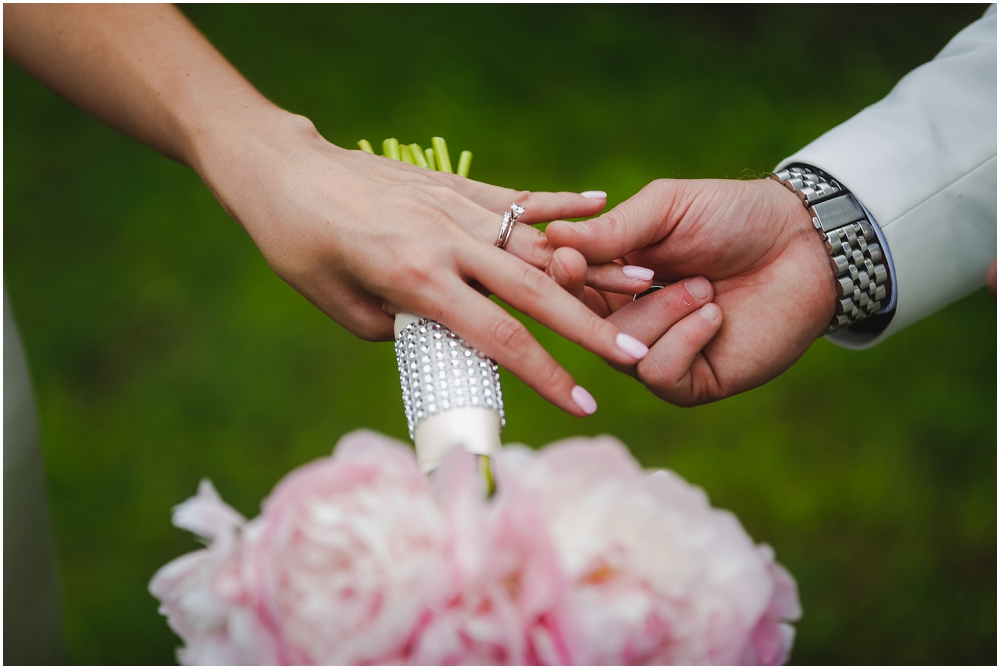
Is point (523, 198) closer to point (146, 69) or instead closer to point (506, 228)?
point (506, 228)

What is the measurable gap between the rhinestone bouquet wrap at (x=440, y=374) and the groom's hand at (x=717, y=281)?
20cm

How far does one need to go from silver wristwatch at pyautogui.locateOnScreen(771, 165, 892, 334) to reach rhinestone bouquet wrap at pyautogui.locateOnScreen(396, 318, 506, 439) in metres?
0.60

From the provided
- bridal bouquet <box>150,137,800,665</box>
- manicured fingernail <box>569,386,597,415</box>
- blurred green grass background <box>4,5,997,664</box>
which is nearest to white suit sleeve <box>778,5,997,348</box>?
manicured fingernail <box>569,386,597,415</box>

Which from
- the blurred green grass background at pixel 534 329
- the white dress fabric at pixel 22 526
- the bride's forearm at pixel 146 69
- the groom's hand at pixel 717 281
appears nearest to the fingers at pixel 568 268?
the groom's hand at pixel 717 281

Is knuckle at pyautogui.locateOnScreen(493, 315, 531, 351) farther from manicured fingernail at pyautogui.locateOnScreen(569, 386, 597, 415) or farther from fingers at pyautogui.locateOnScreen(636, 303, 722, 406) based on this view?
fingers at pyautogui.locateOnScreen(636, 303, 722, 406)

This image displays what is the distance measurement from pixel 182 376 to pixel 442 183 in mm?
1497

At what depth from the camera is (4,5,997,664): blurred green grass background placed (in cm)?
203

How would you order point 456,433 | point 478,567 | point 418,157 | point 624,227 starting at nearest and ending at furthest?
1. point 478,567
2. point 456,433
3. point 624,227
4. point 418,157

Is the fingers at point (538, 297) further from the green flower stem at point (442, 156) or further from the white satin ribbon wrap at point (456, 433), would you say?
the green flower stem at point (442, 156)

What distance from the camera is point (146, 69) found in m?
1.20

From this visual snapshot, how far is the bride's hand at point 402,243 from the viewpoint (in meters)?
0.98

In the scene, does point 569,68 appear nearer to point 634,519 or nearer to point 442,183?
point 442,183

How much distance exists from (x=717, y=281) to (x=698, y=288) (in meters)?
0.10

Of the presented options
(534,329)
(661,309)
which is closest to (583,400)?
(661,309)
